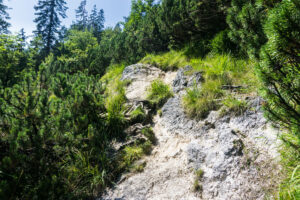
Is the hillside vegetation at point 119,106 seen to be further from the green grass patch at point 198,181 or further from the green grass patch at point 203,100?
the green grass patch at point 198,181

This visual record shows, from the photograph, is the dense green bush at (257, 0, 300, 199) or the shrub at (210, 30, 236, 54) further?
the shrub at (210, 30, 236, 54)

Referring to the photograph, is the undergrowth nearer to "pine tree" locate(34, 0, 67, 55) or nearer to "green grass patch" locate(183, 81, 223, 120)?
"green grass patch" locate(183, 81, 223, 120)

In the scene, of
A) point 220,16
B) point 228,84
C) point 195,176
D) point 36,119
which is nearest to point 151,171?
point 195,176

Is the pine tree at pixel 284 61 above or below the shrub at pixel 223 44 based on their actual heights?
below

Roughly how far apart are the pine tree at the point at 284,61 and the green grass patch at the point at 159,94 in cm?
305

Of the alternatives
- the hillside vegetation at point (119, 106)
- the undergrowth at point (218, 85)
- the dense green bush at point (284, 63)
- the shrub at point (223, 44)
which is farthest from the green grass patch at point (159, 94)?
the dense green bush at point (284, 63)

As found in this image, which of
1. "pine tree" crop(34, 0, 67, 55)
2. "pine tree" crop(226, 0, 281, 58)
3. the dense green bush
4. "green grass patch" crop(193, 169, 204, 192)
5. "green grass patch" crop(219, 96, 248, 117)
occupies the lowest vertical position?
"green grass patch" crop(193, 169, 204, 192)

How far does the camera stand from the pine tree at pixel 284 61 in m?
1.29

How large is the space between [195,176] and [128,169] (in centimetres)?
120

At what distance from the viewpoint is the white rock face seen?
2.04m

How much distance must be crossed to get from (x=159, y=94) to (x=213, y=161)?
2.56 metres

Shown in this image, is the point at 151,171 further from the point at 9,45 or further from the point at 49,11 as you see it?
the point at 49,11

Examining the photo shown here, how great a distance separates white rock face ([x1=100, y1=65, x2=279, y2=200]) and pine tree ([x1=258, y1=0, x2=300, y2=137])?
917 millimetres

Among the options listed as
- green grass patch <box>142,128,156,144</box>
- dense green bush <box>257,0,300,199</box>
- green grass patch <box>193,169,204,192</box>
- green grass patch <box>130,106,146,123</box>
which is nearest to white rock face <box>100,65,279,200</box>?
green grass patch <box>193,169,204,192</box>
